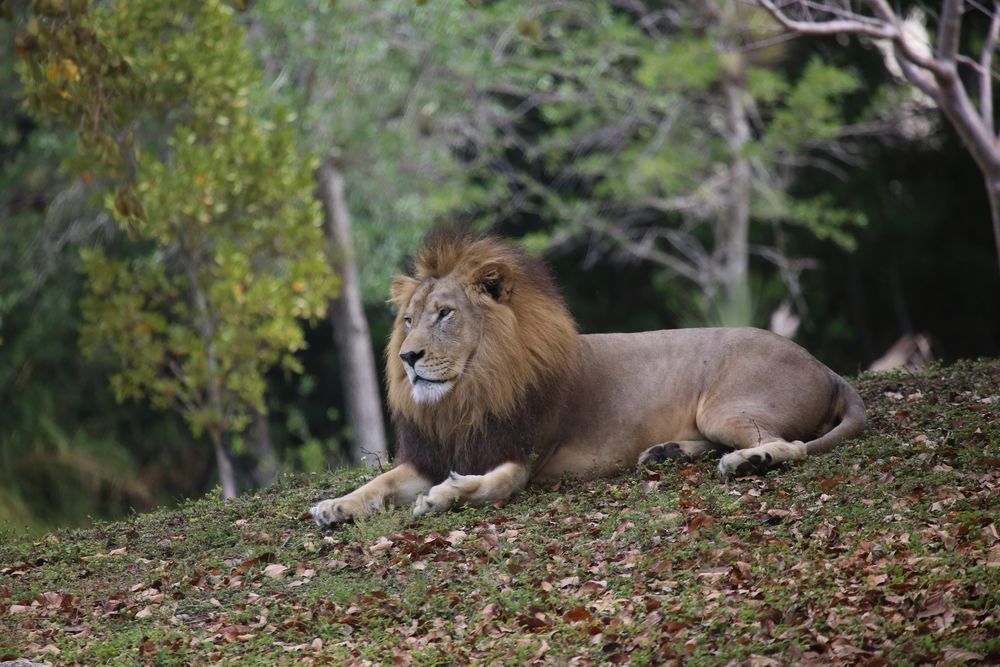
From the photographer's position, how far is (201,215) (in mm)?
11906

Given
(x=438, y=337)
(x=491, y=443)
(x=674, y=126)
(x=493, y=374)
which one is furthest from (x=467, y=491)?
(x=674, y=126)

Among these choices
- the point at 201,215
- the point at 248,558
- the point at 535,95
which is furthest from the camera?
the point at 535,95

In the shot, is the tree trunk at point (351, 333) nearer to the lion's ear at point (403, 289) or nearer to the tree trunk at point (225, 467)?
the tree trunk at point (225, 467)

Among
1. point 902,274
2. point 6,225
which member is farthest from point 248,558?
point 902,274

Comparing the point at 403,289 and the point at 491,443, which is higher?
the point at 403,289

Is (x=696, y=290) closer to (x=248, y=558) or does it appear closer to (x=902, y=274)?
(x=902, y=274)

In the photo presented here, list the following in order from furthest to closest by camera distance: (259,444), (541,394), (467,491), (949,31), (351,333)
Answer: (351,333)
(259,444)
(949,31)
(541,394)
(467,491)

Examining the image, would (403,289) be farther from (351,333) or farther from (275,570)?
(351,333)

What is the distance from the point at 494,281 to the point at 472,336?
1.14 ft

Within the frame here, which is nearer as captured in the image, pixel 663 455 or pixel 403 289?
pixel 663 455

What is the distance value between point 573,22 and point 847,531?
50.1ft

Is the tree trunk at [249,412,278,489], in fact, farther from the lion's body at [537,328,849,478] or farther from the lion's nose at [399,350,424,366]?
the lion's nose at [399,350,424,366]

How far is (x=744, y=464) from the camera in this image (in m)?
6.65

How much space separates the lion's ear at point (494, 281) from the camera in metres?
7.16
